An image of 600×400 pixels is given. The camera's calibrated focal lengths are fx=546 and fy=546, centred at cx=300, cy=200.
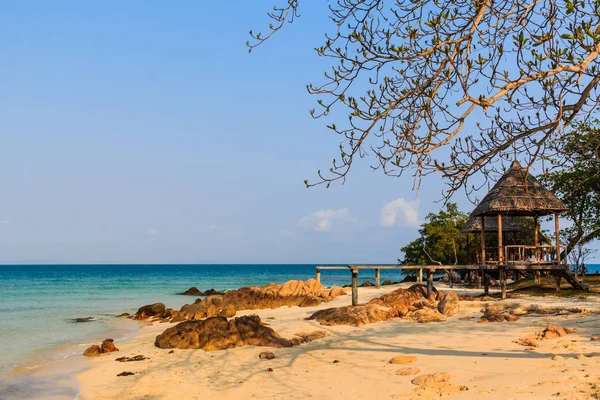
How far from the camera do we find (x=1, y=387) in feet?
37.2

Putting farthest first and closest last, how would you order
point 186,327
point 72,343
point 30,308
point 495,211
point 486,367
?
point 30,308 → point 495,211 → point 72,343 → point 186,327 → point 486,367

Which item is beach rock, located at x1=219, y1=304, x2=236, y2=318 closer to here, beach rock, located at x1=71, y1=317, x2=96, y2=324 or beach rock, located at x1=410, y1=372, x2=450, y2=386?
beach rock, located at x1=71, y1=317, x2=96, y2=324

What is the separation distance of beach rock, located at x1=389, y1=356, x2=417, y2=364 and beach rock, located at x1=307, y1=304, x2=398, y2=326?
496 cm

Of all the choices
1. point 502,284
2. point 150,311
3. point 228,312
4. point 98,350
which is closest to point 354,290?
point 228,312

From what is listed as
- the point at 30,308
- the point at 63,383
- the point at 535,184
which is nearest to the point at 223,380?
the point at 63,383

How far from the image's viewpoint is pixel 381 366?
964cm

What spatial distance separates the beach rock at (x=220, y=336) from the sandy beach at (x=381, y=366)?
1.00 ft

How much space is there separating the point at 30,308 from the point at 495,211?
85.0ft

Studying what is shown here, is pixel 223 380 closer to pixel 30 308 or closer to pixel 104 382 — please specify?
pixel 104 382

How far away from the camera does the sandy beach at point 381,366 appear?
7.71 metres

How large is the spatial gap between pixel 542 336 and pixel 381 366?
3.42m

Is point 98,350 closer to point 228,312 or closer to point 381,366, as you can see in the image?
point 228,312

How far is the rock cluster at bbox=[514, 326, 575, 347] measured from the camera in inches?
402

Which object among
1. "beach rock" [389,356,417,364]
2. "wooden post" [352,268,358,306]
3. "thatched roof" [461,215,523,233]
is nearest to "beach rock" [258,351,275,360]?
"beach rock" [389,356,417,364]
